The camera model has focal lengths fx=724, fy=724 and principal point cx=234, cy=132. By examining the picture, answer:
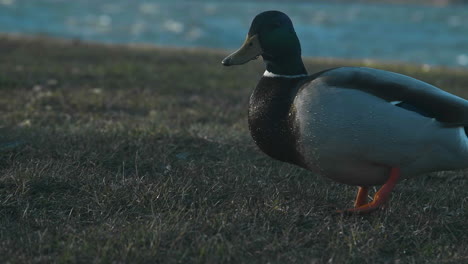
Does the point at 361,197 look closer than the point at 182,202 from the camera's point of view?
No

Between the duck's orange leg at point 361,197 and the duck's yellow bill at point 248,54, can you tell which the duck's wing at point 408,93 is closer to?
the duck's yellow bill at point 248,54

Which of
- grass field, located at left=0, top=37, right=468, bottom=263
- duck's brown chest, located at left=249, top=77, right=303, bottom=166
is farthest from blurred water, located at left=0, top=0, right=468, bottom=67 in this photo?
duck's brown chest, located at left=249, top=77, right=303, bottom=166

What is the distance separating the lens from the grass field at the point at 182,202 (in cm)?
307

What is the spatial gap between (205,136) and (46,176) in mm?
1530

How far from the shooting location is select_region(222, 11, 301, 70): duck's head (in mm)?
3646

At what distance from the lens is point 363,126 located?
3.26 m

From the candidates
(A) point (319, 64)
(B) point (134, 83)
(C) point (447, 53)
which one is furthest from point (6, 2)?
(B) point (134, 83)

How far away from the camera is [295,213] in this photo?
3516mm

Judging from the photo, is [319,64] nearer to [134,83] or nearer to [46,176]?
[134,83]

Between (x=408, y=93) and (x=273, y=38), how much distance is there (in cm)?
74

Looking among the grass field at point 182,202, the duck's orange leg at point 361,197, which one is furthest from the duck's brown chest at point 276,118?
the duck's orange leg at point 361,197

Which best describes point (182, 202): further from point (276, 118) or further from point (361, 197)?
point (361, 197)

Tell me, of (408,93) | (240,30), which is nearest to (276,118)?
(408,93)

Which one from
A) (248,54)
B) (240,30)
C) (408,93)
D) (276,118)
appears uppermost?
(248,54)
